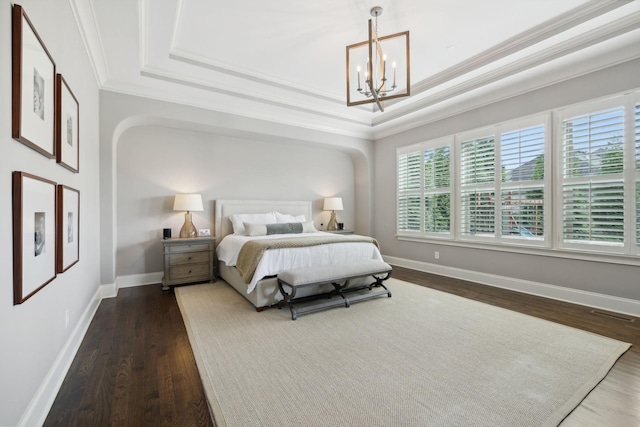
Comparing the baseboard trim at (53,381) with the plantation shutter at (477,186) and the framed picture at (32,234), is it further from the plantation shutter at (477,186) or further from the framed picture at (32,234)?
the plantation shutter at (477,186)

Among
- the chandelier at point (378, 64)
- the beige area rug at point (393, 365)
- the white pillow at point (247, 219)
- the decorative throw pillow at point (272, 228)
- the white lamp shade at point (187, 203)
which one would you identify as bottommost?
the beige area rug at point (393, 365)

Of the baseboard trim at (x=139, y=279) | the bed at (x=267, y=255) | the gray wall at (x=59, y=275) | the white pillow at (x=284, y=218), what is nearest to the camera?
the gray wall at (x=59, y=275)

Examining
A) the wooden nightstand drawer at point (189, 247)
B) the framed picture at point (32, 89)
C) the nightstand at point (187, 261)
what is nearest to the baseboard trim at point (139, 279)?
the nightstand at point (187, 261)

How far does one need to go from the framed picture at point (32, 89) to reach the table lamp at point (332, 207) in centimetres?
456

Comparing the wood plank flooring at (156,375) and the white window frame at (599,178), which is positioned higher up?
the white window frame at (599,178)

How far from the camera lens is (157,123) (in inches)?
175

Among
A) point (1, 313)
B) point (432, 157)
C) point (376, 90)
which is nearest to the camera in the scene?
point (1, 313)

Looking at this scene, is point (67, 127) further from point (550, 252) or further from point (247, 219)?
point (550, 252)

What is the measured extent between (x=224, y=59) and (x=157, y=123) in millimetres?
1632

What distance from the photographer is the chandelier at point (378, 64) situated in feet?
8.74

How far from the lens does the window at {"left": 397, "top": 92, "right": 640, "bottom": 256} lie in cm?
312

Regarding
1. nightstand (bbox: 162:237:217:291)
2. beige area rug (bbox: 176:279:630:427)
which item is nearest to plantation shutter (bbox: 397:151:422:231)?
beige area rug (bbox: 176:279:630:427)

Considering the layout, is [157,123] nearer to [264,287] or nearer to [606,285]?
[264,287]

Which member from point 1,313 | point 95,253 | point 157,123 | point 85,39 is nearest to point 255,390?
point 1,313
